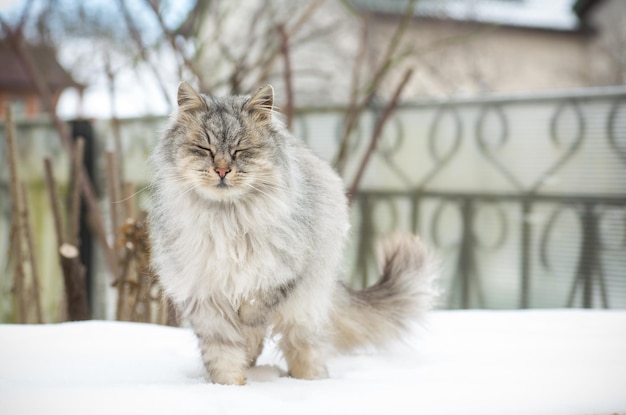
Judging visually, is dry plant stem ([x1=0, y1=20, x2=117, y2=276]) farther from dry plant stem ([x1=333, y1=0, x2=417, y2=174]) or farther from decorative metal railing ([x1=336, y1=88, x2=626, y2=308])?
decorative metal railing ([x1=336, y1=88, x2=626, y2=308])

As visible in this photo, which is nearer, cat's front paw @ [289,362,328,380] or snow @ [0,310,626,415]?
snow @ [0,310,626,415]

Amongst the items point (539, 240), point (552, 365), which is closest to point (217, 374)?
point (552, 365)

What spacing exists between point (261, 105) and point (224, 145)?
0.61 ft

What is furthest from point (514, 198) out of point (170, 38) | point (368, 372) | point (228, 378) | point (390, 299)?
point (228, 378)

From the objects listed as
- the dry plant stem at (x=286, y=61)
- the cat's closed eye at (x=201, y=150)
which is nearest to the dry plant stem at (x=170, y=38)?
the dry plant stem at (x=286, y=61)

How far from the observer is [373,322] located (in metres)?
2.14

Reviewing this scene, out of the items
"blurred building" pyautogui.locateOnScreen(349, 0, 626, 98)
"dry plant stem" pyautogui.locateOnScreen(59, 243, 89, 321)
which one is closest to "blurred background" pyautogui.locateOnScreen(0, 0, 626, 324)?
"dry plant stem" pyautogui.locateOnScreen(59, 243, 89, 321)

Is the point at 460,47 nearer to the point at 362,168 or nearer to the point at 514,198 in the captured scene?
the point at 514,198

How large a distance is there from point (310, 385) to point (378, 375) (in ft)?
0.81

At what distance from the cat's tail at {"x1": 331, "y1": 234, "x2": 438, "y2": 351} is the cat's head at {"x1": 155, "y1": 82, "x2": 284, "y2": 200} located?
0.67 metres

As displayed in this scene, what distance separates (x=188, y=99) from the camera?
5.50 ft

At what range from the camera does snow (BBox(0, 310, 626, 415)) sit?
4.70 ft

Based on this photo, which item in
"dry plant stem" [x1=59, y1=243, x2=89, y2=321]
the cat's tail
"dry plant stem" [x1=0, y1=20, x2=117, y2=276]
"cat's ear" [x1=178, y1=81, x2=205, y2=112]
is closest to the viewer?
"cat's ear" [x1=178, y1=81, x2=205, y2=112]

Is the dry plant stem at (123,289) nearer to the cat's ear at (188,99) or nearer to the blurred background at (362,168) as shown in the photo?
the blurred background at (362,168)
